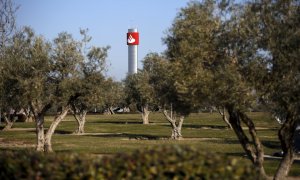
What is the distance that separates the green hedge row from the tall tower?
177702 millimetres

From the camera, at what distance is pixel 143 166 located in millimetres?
7473

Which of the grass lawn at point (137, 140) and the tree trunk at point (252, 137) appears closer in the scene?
the tree trunk at point (252, 137)

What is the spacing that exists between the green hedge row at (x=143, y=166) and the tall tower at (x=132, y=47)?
17770 centimetres

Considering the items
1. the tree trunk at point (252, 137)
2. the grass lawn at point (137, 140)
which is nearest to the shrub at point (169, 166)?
the grass lawn at point (137, 140)

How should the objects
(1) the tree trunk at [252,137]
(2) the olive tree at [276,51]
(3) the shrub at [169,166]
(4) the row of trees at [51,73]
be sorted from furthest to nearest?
(4) the row of trees at [51,73] < (1) the tree trunk at [252,137] < (2) the olive tree at [276,51] < (3) the shrub at [169,166]

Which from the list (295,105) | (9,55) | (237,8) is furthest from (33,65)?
(295,105)

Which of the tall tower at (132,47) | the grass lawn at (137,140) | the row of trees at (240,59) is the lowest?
the grass lawn at (137,140)

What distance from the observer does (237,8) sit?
15.0 meters

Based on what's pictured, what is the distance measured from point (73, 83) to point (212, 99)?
16.0m

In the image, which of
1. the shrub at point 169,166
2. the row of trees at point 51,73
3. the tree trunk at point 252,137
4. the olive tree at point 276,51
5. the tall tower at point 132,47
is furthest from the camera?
the tall tower at point 132,47

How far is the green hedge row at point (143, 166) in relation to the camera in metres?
7.47

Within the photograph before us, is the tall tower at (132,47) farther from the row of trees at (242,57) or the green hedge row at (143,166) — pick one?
the green hedge row at (143,166)

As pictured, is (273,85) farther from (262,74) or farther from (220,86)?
(220,86)

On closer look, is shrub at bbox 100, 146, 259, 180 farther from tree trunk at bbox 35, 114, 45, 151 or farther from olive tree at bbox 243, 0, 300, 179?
tree trunk at bbox 35, 114, 45, 151
